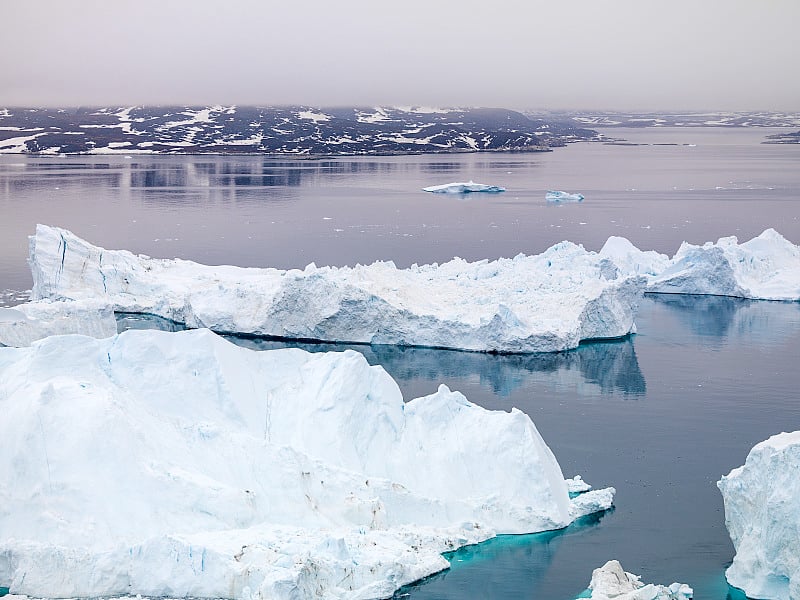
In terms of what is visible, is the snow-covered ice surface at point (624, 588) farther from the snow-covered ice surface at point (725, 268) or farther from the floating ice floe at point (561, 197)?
the floating ice floe at point (561, 197)

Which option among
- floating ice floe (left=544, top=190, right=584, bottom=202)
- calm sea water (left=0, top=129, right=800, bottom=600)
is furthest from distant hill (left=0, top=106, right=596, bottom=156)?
floating ice floe (left=544, top=190, right=584, bottom=202)

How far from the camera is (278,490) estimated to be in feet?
34.7

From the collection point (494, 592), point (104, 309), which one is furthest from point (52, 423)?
point (104, 309)

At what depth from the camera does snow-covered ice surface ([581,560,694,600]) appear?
8797mm

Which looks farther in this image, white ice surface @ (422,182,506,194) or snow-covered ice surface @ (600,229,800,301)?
white ice surface @ (422,182,506,194)

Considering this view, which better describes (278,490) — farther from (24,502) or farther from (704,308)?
(704,308)

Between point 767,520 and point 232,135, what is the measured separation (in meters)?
98.0

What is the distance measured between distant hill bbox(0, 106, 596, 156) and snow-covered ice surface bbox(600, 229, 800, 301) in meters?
68.7

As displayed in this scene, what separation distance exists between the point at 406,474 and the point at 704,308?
1617 centimetres

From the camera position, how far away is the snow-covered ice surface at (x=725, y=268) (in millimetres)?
26344

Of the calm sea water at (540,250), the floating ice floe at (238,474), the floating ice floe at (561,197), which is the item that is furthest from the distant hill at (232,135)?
the floating ice floe at (238,474)

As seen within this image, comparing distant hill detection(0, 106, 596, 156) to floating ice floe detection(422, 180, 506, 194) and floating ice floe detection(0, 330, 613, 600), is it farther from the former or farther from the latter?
floating ice floe detection(0, 330, 613, 600)

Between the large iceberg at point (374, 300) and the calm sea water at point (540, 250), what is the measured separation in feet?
1.74

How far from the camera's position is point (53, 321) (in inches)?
711
